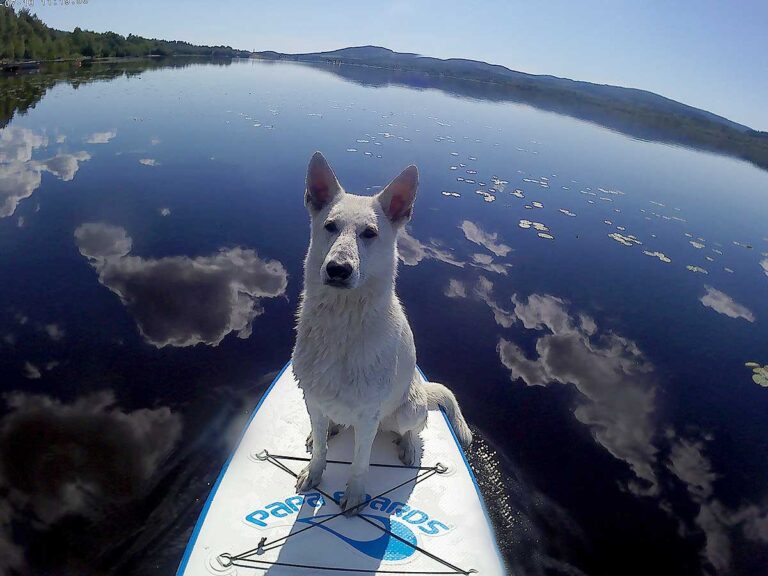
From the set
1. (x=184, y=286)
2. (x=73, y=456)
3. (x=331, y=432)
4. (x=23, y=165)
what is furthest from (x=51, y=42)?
(x=331, y=432)

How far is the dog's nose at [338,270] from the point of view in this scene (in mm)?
3322

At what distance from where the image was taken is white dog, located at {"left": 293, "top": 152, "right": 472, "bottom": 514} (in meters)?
3.75

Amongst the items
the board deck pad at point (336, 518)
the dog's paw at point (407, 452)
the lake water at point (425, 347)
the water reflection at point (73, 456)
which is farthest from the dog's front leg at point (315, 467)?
the water reflection at point (73, 456)

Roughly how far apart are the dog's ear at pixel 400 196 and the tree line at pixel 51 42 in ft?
285

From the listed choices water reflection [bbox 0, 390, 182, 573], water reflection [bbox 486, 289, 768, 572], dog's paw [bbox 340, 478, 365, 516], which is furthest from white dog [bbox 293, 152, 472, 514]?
water reflection [bbox 486, 289, 768, 572]

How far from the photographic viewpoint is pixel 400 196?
405 centimetres

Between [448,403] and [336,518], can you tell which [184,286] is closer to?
[448,403]

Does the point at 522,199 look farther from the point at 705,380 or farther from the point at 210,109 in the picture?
the point at 210,109

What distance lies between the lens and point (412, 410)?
5508mm

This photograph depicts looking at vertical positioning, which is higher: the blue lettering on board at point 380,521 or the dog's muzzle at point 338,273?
the dog's muzzle at point 338,273

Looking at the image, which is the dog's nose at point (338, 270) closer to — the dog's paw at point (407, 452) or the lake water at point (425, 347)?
the dog's paw at point (407, 452)

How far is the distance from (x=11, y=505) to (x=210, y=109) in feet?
135

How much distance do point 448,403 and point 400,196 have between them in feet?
13.1

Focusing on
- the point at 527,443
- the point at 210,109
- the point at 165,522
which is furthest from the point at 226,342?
the point at 210,109
